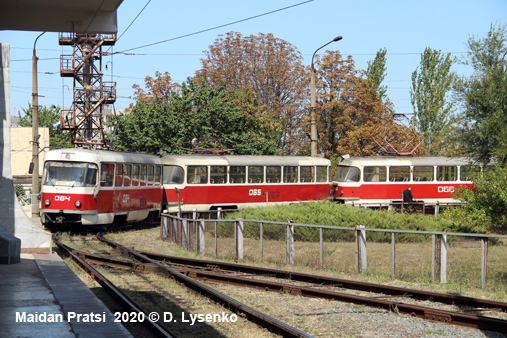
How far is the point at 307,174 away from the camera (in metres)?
33.6

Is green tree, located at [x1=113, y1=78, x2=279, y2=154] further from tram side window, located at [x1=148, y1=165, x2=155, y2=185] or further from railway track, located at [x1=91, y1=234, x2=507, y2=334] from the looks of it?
railway track, located at [x1=91, y1=234, x2=507, y2=334]

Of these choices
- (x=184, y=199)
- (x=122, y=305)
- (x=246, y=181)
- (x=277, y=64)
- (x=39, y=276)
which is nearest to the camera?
(x=122, y=305)

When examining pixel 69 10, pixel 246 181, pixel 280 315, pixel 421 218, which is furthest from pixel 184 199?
pixel 280 315

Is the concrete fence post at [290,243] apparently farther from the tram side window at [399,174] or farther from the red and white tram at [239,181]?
the tram side window at [399,174]

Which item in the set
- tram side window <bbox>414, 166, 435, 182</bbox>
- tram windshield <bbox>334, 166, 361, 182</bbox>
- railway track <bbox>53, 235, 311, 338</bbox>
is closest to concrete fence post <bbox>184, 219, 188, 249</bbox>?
railway track <bbox>53, 235, 311, 338</bbox>

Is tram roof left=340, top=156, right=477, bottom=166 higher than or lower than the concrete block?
higher

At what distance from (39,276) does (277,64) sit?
148 feet

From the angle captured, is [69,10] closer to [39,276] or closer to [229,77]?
[39,276]

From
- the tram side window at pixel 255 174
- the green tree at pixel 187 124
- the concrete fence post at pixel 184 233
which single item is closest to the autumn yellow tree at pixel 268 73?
the green tree at pixel 187 124

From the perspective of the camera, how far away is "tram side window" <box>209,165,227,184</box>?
29.5 meters

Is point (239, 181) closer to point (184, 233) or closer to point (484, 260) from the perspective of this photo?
point (184, 233)

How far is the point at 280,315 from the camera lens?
9812 millimetres

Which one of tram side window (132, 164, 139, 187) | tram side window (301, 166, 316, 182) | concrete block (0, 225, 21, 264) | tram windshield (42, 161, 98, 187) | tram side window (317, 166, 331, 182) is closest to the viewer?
concrete block (0, 225, 21, 264)

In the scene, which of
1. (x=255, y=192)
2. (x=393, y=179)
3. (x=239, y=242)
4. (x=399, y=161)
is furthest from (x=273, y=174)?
(x=239, y=242)
